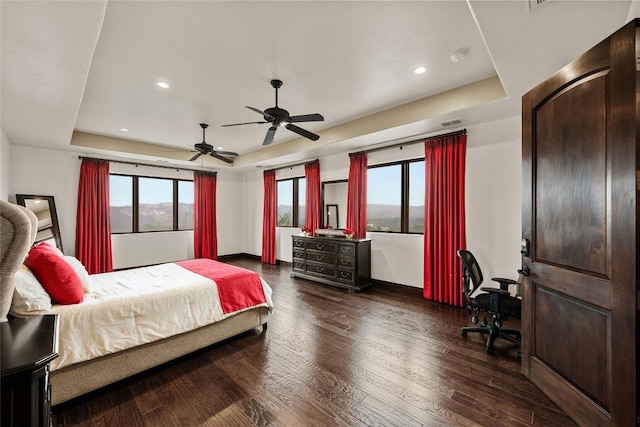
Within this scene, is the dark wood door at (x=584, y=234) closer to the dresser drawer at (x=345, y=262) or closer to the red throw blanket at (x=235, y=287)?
the red throw blanket at (x=235, y=287)

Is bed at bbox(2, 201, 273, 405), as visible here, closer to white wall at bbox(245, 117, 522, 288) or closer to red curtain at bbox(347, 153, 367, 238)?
red curtain at bbox(347, 153, 367, 238)

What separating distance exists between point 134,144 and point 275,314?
4534mm

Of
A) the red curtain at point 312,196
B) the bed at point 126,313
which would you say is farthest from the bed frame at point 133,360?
the red curtain at point 312,196

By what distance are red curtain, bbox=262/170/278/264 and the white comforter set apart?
3962 millimetres

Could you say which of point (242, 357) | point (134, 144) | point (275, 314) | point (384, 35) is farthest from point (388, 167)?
point (134, 144)

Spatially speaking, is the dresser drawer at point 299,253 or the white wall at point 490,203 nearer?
the white wall at point 490,203

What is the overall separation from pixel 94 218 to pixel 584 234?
7203 mm

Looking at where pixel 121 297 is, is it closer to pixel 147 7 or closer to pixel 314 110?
pixel 147 7

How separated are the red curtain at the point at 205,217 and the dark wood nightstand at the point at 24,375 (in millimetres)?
6093

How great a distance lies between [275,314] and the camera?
11.7 ft

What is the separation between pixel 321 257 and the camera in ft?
16.5

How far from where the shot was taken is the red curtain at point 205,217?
692 centimetres

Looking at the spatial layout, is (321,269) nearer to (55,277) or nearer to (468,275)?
(468,275)

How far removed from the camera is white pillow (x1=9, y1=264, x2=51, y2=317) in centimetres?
168
